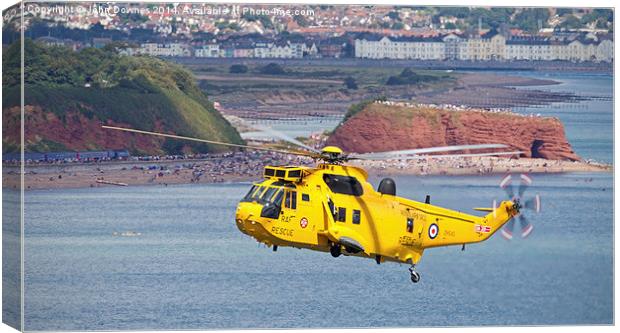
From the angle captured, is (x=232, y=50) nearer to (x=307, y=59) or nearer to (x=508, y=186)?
(x=307, y=59)

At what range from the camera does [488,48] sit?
52.8m

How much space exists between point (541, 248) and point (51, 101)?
1523cm

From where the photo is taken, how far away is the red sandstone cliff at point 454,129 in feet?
171

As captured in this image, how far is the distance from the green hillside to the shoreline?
2.33 ft

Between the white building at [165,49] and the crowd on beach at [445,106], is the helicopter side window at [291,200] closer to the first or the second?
the white building at [165,49]

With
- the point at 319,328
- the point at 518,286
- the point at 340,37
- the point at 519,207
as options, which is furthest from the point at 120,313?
the point at 519,207

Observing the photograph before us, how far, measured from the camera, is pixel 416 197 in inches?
1727

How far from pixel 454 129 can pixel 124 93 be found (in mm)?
8797

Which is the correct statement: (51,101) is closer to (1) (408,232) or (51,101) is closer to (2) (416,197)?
(2) (416,197)

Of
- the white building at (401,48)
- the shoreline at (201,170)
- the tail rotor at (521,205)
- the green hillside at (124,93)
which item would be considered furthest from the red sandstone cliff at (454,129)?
the tail rotor at (521,205)

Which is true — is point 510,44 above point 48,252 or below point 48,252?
above

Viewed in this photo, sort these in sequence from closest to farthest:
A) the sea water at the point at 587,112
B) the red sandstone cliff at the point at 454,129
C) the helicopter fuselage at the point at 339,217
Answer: the helicopter fuselage at the point at 339,217 < the sea water at the point at 587,112 < the red sandstone cliff at the point at 454,129

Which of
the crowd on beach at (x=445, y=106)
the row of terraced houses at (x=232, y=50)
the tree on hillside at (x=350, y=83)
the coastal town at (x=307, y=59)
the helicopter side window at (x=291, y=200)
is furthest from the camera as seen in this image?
the tree on hillside at (x=350, y=83)

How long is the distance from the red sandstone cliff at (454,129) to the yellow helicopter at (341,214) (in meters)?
28.2
